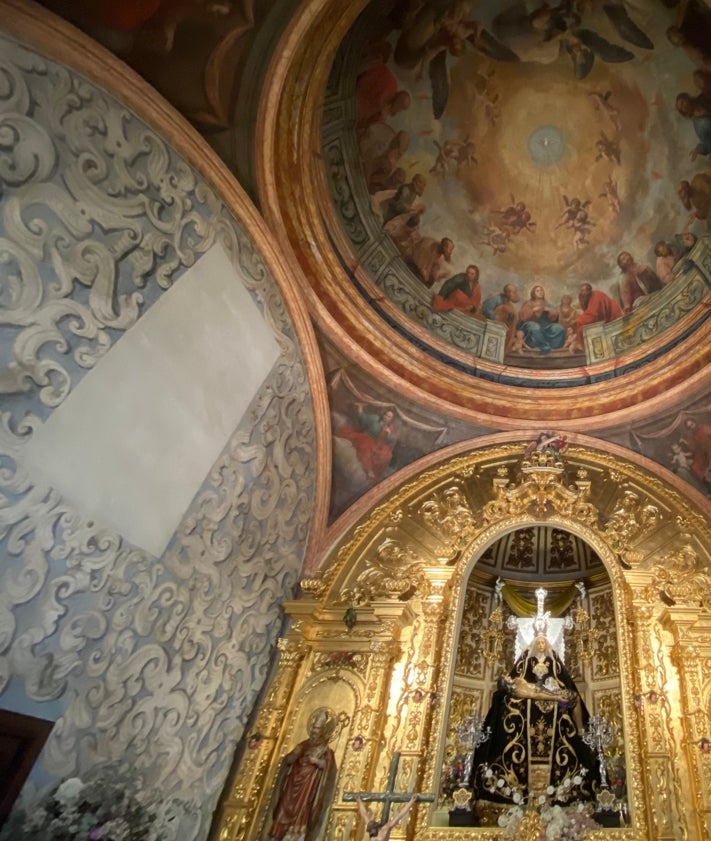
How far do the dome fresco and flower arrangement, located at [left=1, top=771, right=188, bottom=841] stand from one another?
7866 mm

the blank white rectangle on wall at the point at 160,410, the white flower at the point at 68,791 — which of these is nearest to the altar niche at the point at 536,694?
the white flower at the point at 68,791

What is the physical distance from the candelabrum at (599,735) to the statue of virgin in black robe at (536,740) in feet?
0.29

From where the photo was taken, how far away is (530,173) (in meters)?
10.6

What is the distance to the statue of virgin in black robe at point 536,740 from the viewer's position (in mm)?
7273

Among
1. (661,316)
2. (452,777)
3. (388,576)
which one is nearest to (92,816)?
(452,777)

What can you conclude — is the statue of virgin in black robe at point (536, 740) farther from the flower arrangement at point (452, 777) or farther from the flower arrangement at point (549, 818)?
the flower arrangement at point (452, 777)

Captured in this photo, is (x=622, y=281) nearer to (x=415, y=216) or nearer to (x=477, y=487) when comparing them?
(x=415, y=216)

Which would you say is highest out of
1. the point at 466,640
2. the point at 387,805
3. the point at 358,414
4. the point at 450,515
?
the point at 358,414

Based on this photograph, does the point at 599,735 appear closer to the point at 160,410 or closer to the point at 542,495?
the point at 542,495

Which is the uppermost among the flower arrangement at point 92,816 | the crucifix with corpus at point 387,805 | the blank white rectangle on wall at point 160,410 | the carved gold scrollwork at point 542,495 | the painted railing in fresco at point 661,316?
the painted railing in fresco at point 661,316

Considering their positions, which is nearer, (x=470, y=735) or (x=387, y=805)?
(x=387, y=805)

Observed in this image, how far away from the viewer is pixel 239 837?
6.56 m

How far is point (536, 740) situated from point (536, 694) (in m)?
0.58

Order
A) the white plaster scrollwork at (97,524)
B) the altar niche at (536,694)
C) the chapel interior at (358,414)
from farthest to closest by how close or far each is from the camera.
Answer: the altar niche at (536,694)
the chapel interior at (358,414)
the white plaster scrollwork at (97,524)
